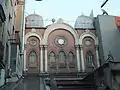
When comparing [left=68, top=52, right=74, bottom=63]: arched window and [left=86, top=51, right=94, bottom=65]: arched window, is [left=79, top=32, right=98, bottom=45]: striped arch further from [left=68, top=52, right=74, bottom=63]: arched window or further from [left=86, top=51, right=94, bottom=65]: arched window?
[left=68, top=52, right=74, bottom=63]: arched window

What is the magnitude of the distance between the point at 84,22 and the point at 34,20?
8.60 meters

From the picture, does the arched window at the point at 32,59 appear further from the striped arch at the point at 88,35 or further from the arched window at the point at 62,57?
the striped arch at the point at 88,35

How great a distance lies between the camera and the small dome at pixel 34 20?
3332 cm

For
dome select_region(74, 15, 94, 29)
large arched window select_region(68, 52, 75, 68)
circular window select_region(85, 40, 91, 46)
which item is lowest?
large arched window select_region(68, 52, 75, 68)

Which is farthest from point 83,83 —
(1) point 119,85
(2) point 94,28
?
(2) point 94,28

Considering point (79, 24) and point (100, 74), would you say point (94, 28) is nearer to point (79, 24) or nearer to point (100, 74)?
point (79, 24)

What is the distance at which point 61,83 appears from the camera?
1952cm

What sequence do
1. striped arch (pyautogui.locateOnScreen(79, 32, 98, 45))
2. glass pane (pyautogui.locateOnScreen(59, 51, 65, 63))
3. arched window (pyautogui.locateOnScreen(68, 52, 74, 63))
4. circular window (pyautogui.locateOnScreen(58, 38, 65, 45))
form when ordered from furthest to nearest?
striped arch (pyautogui.locateOnScreen(79, 32, 98, 45)) → circular window (pyautogui.locateOnScreen(58, 38, 65, 45)) → arched window (pyautogui.locateOnScreen(68, 52, 74, 63)) → glass pane (pyautogui.locateOnScreen(59, 51, 65, 63))

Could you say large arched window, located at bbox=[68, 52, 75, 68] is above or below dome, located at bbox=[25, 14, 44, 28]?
below

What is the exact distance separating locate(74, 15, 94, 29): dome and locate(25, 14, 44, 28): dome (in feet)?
20.1

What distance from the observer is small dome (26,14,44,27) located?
109 ft

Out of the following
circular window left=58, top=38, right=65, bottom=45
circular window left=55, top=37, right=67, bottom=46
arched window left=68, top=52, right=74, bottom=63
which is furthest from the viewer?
circular window left=58, top=38, right=65, bottom=45

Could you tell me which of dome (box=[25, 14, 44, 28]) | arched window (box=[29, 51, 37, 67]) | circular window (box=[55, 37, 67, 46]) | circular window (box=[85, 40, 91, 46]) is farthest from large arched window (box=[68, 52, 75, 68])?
dome (box=[25, 14, 44, 28])

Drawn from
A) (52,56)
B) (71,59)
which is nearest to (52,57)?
(52,56)
